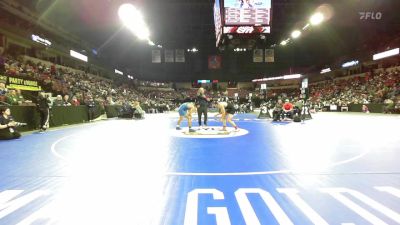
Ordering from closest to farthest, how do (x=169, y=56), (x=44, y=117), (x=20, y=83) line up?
(x=44, y=117)
(x=20, y=83)
(x=169, y=56)

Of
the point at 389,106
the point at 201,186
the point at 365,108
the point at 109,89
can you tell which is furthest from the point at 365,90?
the point at 201,186

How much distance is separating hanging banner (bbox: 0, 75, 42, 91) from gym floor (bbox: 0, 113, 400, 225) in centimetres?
1153

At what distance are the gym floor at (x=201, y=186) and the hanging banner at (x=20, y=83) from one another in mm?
11530

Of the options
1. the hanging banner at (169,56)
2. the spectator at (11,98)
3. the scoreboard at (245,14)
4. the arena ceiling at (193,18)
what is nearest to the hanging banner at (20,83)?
the spectator at (11,98)

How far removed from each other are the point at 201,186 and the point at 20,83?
18.1 m

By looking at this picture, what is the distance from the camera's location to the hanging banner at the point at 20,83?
16.7 meters

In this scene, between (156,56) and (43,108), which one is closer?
(43,108)

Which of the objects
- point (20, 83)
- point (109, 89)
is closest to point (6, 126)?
point (20, 83)

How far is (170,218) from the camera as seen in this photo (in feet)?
10.4

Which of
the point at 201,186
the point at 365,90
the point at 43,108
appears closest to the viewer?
the point at 201,186

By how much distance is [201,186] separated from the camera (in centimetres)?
427

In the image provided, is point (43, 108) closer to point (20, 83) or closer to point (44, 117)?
point (44, 117)

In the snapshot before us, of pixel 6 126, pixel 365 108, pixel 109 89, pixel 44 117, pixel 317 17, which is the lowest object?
pixel 365 108

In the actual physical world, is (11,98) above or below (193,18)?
below
